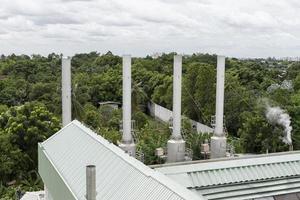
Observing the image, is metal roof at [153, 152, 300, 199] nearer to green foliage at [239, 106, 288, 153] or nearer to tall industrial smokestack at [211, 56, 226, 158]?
tall industrial smokestack at [211, 56, 226, 158]

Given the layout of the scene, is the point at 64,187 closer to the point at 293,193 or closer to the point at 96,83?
the point at 293,193

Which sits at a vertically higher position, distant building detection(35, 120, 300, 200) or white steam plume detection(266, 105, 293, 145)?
distant building detection(35, 120, 300, 200)

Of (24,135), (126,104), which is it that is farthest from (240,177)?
(24,135)

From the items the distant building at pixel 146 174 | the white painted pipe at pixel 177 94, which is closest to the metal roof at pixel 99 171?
the distant building at pixel 146 174

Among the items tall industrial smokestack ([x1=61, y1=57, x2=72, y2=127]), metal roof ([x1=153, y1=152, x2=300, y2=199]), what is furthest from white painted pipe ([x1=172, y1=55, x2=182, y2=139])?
metal roof ([x1=153, y1=152, x2=300, y2=199])

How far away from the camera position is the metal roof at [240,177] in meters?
9.74

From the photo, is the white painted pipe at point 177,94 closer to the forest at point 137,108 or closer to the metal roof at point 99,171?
the forest at point 137,108

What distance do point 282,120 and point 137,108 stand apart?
1526 cm

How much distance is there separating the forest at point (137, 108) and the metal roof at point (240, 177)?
457 inches

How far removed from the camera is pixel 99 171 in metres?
8.91

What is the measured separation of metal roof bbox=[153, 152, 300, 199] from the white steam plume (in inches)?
594

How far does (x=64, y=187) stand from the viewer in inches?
356

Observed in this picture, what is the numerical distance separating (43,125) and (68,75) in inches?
238

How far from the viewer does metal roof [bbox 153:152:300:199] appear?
974cm
